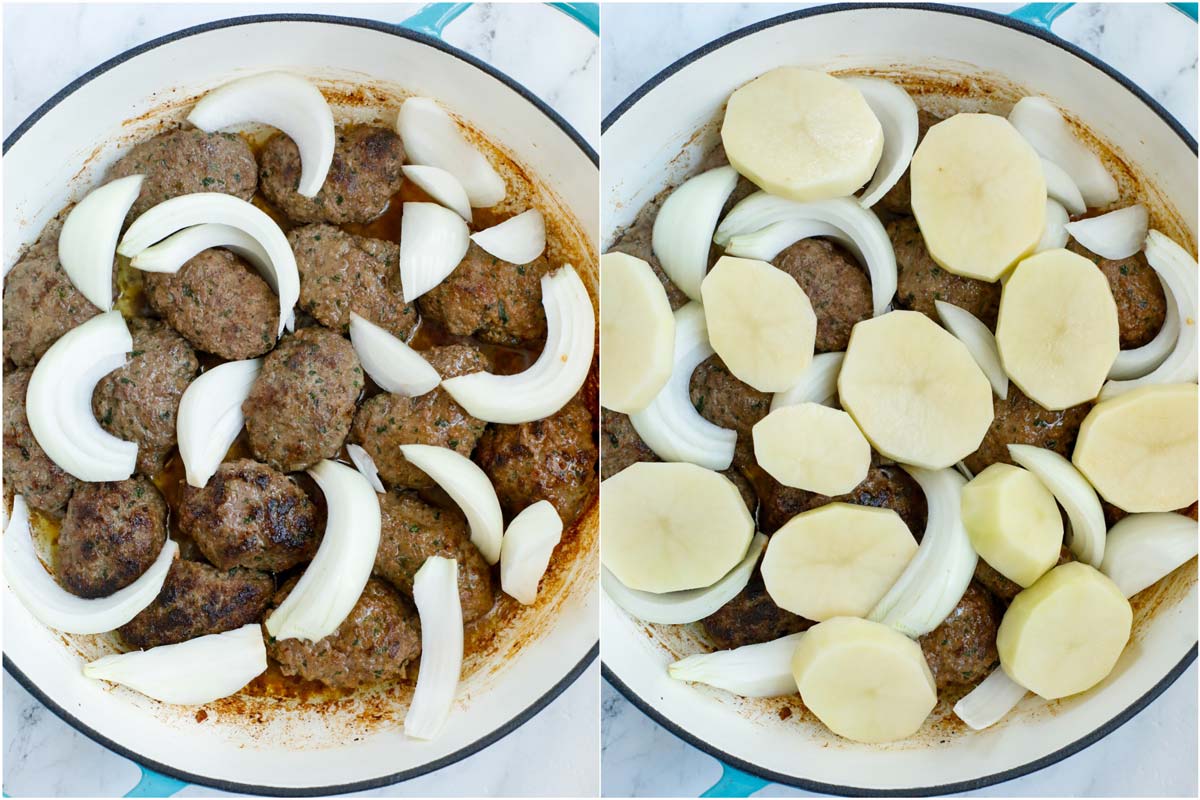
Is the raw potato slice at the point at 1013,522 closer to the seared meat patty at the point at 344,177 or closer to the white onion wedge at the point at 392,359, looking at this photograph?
the white onion wedge at the point at 392,359

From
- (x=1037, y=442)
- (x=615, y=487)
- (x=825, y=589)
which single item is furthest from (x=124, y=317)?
(x=1037, y=442)

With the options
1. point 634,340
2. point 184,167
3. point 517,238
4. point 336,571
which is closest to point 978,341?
point 634,340

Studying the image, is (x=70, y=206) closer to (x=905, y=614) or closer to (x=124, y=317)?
(x=124, y=317)

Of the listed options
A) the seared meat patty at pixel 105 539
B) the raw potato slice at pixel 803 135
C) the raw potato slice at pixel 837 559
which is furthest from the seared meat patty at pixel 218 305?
the raw potato slice at pixel 837 559

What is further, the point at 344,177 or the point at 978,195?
the point at 344,177

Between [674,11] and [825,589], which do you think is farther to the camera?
[674,11]

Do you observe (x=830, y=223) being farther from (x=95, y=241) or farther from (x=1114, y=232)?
(x=95, y=241)
